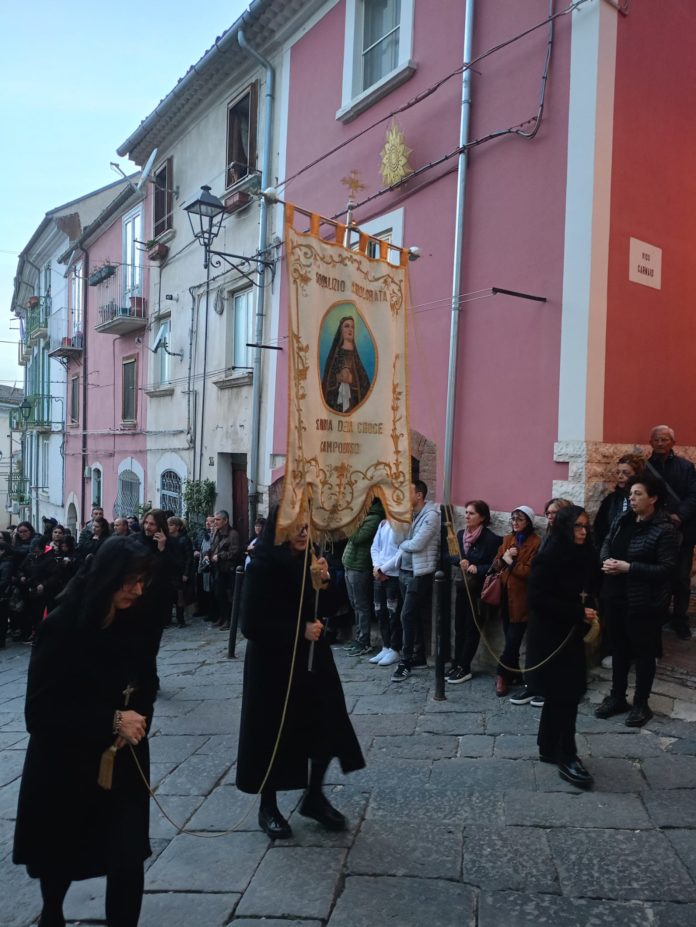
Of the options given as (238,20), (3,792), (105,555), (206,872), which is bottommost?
(3,792)

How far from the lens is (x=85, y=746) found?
261 centimetres

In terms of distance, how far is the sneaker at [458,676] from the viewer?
625 cm

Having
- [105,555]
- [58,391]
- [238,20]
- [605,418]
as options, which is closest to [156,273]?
[238,20]

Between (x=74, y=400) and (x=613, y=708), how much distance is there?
19732 mm

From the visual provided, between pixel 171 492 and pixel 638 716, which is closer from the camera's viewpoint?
pixel 638 716

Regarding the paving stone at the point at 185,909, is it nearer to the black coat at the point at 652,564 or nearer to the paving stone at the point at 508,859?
the paving stone at the point at 508,859

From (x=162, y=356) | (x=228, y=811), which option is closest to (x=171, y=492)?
(x=162, y=356)

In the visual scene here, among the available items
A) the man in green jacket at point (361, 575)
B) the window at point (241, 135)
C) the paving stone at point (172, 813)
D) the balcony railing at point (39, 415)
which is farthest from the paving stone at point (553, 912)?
the balcony railing at point (39, 415)

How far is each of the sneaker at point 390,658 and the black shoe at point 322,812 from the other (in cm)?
328

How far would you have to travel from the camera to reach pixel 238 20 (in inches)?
426

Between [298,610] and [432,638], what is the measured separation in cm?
362

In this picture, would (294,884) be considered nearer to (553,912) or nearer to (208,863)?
(208,863)

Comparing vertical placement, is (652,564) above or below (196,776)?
above

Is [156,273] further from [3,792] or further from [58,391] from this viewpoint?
[3,792]
